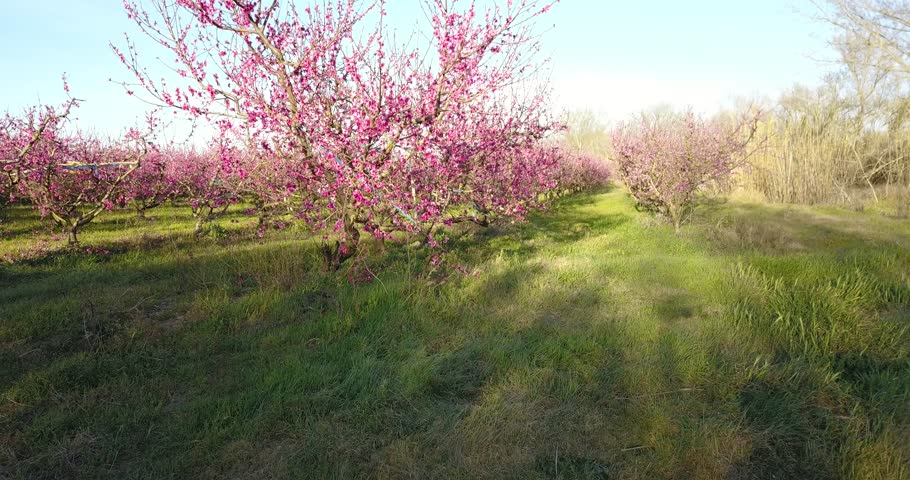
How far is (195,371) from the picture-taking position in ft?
10.7

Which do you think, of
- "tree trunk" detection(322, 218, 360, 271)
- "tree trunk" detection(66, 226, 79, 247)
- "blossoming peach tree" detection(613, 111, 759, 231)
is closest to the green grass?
"tree trunk" detection(322, 218, 360, 271)

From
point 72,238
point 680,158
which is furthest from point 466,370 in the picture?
point 72,238

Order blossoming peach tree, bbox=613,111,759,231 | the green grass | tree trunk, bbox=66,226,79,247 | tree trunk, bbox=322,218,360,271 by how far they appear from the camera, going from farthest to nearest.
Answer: blossoming peach tree, bbox=613,111,759,231 → tree trunk, bbox=66,226,79,247 → tree trunk, bbox=322,218,360,271 → the green grass

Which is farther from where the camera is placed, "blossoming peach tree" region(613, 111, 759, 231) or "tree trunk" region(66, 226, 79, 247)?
"blossoming peach tree" region(613, 111, 759, 231)

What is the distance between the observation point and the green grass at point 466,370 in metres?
2.41

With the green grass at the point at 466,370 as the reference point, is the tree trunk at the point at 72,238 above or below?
above

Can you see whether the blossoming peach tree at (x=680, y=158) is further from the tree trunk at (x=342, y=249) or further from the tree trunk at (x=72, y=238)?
the tree trunk at (x=72, y=238)

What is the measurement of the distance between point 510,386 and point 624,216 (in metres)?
9.82

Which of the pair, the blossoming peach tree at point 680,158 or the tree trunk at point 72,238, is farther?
the blossoming peach tree at point 680,158

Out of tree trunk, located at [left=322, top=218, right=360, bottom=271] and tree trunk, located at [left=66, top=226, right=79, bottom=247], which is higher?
tree trunk, located at [left=66, top=226, right=79, bottom=247]

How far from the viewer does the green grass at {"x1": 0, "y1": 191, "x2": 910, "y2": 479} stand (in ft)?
7.89

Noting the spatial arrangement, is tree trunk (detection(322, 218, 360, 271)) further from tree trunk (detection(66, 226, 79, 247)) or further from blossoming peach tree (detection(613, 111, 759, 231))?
blossoming peach tree (detection(613, 111, 759, 231))

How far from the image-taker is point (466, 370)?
3.34 meters

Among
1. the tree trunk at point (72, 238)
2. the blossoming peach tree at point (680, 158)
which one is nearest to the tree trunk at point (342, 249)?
the tree trunk at point (72, 238)
